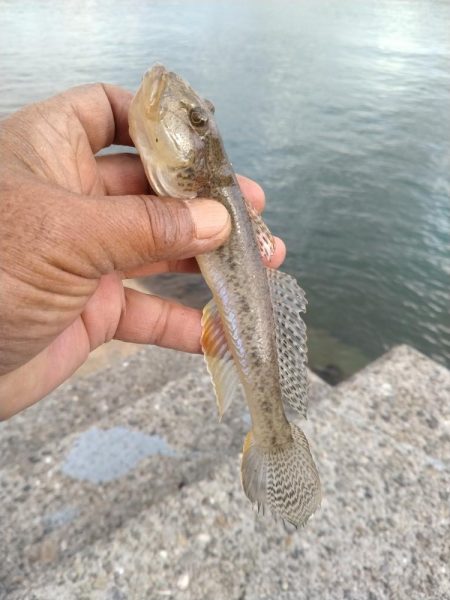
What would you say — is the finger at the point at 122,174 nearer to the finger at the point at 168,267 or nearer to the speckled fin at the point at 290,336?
the finger at the point at 168,267

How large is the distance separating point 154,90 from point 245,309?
4.36 ft

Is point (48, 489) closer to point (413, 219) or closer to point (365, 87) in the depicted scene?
point (413, 219)

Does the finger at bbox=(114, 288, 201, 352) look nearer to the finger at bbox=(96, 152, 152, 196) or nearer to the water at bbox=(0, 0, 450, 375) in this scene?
the finger at bbox=(96, 152, 152, 196)

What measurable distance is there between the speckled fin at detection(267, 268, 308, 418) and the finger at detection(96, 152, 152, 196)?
1167mm

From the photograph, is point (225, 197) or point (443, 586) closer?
point (225, 197)

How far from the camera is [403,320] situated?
Result: 335 inches

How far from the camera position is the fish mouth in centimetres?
276

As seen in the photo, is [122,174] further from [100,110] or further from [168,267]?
[168,267]

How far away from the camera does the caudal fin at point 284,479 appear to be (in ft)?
10.4

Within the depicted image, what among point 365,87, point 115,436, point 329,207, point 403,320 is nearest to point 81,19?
point 365,87

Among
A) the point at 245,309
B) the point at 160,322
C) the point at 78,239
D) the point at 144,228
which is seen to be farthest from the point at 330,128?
the point at 78,239

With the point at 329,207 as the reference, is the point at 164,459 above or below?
above

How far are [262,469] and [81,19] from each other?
36.5 meters

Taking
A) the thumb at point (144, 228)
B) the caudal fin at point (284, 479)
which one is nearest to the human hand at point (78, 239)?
the thumb at point (144, 228)
